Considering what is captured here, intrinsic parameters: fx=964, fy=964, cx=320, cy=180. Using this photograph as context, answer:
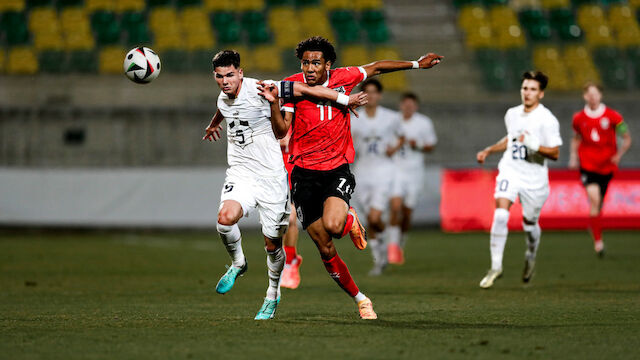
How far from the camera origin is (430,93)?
2427 centimetres

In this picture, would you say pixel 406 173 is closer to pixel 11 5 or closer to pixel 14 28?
pixel 14 28

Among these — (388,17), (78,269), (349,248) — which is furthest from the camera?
(388,17)

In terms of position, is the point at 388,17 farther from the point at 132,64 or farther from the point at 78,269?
the point at 132,64

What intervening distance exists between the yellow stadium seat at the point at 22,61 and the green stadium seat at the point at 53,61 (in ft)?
0.83

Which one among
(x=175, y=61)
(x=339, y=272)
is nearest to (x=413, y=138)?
(x=339, y=272)

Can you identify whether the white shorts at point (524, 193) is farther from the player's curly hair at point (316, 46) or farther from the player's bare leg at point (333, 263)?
the player's curly hair at point (316, 46)

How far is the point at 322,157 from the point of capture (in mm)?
7973

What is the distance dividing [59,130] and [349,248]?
7.33 m

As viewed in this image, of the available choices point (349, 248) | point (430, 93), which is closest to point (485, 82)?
point (430, 93)

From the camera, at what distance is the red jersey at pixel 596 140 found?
15352mm

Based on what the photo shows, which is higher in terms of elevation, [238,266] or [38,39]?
[38,39]

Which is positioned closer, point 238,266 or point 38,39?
point 238,266

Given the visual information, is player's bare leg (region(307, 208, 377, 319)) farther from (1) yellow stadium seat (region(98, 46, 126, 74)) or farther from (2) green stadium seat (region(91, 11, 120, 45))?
(2) green stadium seat (region(91, 11, 120, 45))

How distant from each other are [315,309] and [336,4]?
18779 millimetres
